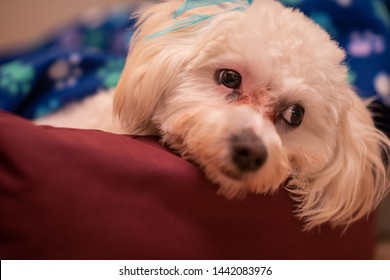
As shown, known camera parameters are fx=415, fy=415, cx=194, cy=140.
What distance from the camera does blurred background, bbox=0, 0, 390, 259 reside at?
2.09m

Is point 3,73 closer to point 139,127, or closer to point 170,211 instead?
point 139,127

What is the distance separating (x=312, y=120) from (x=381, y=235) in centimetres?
95

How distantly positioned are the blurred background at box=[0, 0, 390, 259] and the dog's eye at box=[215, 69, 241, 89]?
51.3 inches

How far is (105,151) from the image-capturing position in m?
0.69

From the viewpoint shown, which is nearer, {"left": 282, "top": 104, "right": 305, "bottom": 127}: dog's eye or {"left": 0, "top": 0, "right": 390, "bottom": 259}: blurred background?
{"left": 282, "top": 104, "right": 305, "bottom": 127}: dog's eye

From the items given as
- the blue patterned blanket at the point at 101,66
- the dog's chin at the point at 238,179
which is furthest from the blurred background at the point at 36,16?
the dog's chin at the point at 238,179

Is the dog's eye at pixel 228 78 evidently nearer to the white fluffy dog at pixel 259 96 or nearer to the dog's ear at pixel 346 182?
the white fluffy dog at pixel 259 96

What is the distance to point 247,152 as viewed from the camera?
795mm

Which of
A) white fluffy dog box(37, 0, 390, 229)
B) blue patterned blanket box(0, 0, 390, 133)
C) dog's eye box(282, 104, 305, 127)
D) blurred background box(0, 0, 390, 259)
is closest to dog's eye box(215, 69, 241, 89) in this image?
white fluffy dog box(37, 0, 390, 229)

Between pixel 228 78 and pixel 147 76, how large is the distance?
18cm

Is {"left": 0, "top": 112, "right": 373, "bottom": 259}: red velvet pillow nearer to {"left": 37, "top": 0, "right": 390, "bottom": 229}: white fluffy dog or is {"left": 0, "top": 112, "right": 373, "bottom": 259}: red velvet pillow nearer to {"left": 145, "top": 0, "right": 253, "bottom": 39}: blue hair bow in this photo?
{"left": 37, "top": 0, "right": 390, "bottom": 229}: white fluffy dog

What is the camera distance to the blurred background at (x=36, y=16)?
2.09 m
